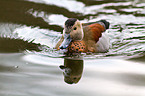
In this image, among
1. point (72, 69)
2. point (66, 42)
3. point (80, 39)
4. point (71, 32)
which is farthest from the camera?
point (80, 39)

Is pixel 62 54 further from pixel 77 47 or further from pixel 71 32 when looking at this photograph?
pixel 71 32

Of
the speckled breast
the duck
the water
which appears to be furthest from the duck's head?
the water

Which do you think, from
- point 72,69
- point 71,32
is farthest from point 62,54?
point 72,69

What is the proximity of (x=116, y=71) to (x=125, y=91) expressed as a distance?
3.45 ft

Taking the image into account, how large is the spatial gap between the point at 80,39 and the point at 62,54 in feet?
2.52

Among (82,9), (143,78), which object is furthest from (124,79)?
(82,9)

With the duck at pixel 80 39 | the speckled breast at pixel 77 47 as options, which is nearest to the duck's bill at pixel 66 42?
the duck at pixel 80 39

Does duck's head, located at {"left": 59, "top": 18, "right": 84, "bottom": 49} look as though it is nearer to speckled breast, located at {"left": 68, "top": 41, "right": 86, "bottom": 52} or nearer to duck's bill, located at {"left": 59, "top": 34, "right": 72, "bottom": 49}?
duck's bill, located at {"left": 59, "top": 34, "right": 72, "bottom": 49}

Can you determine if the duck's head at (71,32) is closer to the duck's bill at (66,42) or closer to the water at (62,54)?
the duck's bill at (66,42)

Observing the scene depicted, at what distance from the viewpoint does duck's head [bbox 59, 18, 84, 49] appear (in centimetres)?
848

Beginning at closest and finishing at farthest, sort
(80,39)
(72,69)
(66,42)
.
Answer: (72,69)
(66,42)
(80,39)

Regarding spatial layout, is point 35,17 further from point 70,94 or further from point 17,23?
point 70,94

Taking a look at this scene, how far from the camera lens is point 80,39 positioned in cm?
902

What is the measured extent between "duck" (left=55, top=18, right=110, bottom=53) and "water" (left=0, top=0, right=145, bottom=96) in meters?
0.24
